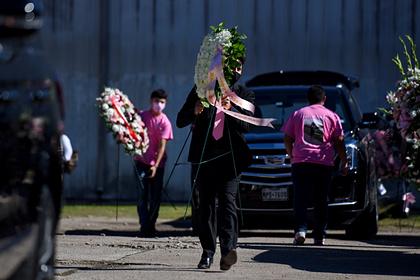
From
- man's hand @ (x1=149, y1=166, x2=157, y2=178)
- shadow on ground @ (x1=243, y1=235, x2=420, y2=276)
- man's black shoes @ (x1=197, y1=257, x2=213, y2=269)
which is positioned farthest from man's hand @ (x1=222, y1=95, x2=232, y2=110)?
man's hand @ (x1=149, y1=166, x2=157, y2=178)

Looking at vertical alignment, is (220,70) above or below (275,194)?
above

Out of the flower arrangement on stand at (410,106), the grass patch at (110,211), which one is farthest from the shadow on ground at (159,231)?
the flower arrangement on stand at (410,106)

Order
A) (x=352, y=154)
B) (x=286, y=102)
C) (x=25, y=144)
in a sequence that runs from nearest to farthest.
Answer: (x=25, y=144)
(x=352, y=154)
(x=286, y=102)

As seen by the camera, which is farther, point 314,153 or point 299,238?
point 314,153

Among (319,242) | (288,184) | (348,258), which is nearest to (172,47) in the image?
(288,184)

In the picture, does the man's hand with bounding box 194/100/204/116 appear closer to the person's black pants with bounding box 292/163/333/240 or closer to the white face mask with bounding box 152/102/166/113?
the person's black pants with bounding box 292/163/333/240

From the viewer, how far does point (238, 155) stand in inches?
405

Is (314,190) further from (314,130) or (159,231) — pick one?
(159,231)

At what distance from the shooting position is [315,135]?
516 inches

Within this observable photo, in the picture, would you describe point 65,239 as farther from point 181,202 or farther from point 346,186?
point 181,202

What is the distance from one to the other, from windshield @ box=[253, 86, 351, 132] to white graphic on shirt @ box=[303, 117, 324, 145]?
1.61m

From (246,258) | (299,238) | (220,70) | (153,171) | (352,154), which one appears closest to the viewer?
(220,70)

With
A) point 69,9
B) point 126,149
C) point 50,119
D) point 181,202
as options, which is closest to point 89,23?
point 69,9

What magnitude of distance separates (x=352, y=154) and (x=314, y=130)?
1078 mm
